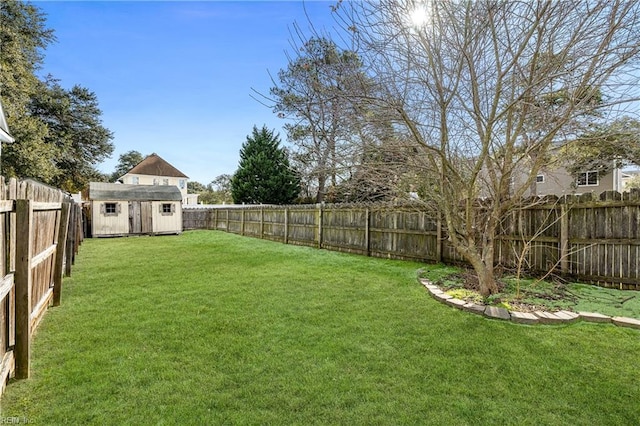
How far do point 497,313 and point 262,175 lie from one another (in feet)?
69.1

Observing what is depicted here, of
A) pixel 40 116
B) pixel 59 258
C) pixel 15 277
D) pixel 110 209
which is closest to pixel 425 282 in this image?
pixel 15 277

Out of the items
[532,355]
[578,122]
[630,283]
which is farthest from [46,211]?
[630,283]

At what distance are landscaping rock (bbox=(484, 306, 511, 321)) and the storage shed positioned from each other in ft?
50.6

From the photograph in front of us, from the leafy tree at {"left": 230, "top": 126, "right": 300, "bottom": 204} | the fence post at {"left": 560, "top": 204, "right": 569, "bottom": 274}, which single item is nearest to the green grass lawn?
the fence post at {"left": 560, "top": 204, "right": 569, "bottom": 274}

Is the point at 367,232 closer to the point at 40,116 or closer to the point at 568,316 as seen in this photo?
the point at 568,316

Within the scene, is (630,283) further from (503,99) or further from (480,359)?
(480,359)

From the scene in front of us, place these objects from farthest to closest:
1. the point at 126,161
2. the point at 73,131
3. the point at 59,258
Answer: the point at 126,161 → the point at 73,131 → the point at 59,258

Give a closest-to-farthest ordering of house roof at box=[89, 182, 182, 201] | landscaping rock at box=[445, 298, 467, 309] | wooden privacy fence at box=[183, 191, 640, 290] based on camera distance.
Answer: landscaping rock at box=[445, 298, 467, 309]
wooden privacy fence at box=[183, 191, 640, 290]
house roof at box=[89, 182, 182, 201]

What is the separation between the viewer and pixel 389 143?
4.39 m

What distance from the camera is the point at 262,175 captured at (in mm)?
23406

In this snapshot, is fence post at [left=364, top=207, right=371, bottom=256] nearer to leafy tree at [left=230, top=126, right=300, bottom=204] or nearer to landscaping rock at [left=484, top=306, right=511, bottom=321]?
landscaping rock at [left=484, top=306, right=511, bottom=321]

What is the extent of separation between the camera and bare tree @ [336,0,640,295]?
341 centimetres

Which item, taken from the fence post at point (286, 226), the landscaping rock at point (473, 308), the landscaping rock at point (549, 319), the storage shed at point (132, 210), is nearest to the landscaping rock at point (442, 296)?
the landscaping rock at point (473, 308)

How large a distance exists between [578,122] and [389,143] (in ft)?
7.61
